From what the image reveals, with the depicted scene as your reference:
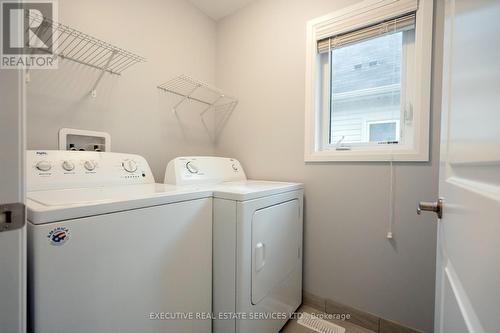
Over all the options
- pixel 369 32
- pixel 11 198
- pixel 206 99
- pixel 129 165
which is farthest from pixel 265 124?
pixel 11 198

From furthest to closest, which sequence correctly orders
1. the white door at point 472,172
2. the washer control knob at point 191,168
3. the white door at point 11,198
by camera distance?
the washer control knob at point 191,168 → the white door at point 11,198 → the white door at point 472,172

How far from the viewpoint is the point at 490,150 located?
0.36 metres

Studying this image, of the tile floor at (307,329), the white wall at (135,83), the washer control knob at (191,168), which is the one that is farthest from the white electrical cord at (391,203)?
the white wall at (135,83)

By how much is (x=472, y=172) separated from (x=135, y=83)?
1.83m

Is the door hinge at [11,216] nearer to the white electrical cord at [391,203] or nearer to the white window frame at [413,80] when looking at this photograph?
the white window frame at [413,80]

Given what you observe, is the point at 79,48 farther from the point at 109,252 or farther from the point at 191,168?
the point at 109,252

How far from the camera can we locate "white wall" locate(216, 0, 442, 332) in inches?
52.1

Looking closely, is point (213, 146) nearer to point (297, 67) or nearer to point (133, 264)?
point (297, 67)

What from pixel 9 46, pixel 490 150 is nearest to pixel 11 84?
pixel 9 46

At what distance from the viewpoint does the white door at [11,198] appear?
0.45 metres

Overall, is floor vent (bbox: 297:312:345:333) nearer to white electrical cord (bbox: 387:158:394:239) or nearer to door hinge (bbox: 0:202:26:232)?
white electrical cord (bbox: 387:158:394:239)

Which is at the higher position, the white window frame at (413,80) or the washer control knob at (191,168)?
the white window frame at (413,80)

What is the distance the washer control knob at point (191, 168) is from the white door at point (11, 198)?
104cm

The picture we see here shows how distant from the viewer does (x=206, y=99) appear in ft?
7.09
